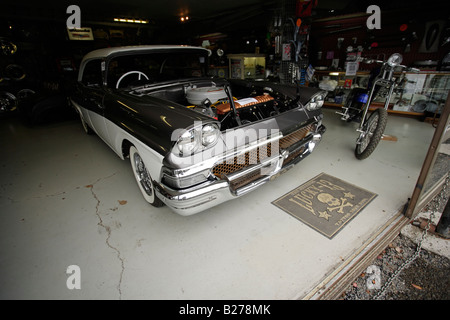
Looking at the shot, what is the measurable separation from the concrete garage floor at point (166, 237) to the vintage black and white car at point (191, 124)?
1.10 feet

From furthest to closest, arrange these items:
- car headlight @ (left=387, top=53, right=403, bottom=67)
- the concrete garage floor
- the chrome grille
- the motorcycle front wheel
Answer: car headlight @ (left=387, top=53, right=403, bottom=67) < the motorcycle front wheel < the chrome grille < the concrete garage floor

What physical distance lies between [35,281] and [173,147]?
1269 mm

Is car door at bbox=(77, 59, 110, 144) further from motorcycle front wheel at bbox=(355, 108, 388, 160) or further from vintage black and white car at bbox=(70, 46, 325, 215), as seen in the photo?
motorcycle front wheel at bbox=(355, 108, 388, 160)

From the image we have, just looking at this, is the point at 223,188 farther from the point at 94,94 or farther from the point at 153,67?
the point at 153,67

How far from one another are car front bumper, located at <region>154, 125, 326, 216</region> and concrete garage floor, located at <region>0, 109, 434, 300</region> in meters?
0.35

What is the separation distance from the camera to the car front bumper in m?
1.39

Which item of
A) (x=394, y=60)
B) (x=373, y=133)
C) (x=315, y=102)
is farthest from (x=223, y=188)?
(x=394, y=60)

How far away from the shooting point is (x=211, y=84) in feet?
9.08

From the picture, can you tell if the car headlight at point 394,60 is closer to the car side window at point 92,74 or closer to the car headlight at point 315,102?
the car headlight at point 315,102

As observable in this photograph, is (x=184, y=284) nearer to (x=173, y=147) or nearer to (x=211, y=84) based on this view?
(x=173, y=147)

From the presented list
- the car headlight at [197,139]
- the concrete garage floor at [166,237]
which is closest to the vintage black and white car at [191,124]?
the car headlight at [197,139]

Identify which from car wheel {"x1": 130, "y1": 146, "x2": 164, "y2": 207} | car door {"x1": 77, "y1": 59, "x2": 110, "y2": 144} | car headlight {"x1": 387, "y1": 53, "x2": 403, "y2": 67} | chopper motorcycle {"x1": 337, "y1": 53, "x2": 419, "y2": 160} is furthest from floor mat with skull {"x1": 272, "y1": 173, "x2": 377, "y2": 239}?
car door {"x1": 77, "y1": 59, "x2": 110, "y2": 144}

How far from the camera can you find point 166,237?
1704mm

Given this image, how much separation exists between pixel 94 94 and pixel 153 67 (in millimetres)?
857
